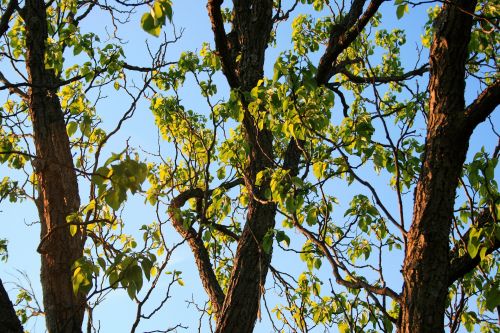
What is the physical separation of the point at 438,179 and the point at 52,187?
4.06 metres

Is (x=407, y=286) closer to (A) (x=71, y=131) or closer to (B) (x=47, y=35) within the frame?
(A) (x=71, y=131)

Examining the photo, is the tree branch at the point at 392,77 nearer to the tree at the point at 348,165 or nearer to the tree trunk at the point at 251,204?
the tree at the point at 348,165

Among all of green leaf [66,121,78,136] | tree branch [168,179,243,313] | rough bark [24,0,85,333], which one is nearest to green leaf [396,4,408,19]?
rough bark [24,0,85,333]

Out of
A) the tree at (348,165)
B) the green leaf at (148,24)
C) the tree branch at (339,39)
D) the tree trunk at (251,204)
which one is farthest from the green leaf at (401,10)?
the green leaf at (148,24)

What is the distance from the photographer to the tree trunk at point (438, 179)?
4023mm

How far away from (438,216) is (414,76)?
195 inches

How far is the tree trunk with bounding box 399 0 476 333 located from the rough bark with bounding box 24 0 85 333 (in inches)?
116

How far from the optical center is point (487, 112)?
416 cm

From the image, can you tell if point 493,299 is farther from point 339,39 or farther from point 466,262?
point 339,39

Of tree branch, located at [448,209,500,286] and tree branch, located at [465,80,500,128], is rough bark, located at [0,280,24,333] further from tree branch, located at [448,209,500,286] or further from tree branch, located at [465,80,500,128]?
tree branch, located at [465,80,500,128]

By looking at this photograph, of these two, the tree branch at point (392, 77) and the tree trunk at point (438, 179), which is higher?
the tree branch at point (392, 77)

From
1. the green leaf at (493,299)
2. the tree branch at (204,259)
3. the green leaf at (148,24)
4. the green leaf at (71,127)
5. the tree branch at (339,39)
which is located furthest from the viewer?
the tree branch at (204,259)

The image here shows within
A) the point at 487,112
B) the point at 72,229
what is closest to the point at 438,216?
the point at 487,112

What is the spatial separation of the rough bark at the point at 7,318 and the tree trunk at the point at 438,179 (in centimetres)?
261
